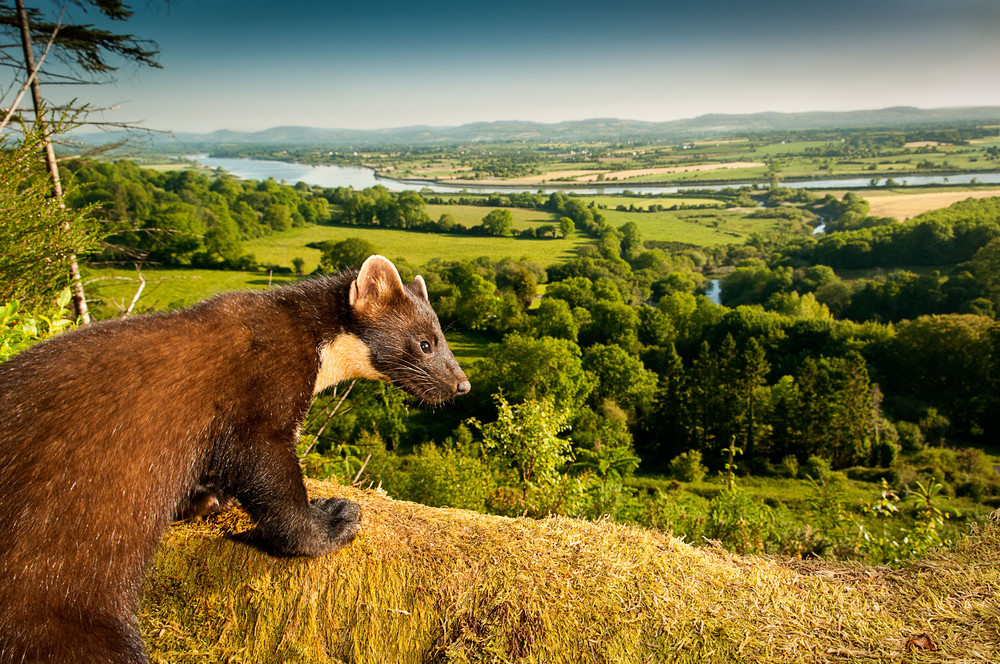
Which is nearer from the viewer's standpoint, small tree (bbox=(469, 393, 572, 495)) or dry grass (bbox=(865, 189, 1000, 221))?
small tree (bbox=(469, 393, 572, 495))

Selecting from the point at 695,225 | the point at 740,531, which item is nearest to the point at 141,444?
the point at 740,531

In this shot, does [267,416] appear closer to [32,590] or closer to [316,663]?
[32,590]

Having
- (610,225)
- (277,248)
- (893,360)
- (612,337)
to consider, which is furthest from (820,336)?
(277,248)

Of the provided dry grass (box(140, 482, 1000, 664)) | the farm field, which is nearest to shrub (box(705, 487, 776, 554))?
dry grass (box(140, 482, 1000, 664))

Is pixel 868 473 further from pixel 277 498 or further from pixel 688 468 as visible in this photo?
pixel 277 498

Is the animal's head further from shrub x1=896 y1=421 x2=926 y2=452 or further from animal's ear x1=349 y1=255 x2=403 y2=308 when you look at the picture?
shrub x1=896 y1=421 x2=926 y2=452
